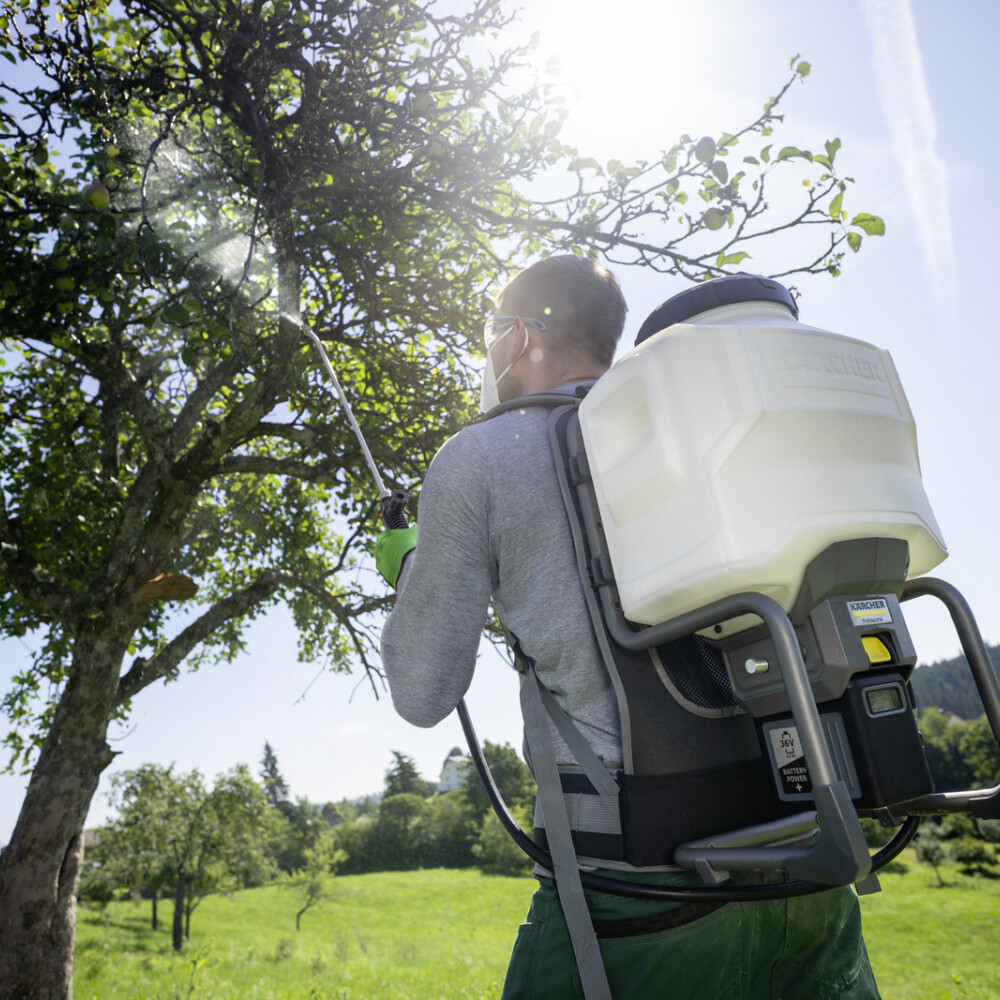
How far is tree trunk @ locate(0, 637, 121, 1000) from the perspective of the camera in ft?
18.8

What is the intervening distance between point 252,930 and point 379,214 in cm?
5344

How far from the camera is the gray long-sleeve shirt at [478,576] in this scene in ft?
5.57

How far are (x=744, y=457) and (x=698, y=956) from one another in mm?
1098

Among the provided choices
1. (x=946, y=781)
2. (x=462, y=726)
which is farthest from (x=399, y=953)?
(x=946, y=781)

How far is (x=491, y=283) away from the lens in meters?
7.16

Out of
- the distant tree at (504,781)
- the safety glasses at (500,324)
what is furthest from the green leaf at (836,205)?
the distant tree at (504,781)

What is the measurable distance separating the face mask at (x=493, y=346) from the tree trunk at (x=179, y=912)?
48369mm

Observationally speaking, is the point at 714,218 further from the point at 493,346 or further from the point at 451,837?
the point at 451,837

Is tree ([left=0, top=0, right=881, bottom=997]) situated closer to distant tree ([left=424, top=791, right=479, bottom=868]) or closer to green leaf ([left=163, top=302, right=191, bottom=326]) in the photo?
green leaf ([left=163, top=302, right=191, bottom=326])

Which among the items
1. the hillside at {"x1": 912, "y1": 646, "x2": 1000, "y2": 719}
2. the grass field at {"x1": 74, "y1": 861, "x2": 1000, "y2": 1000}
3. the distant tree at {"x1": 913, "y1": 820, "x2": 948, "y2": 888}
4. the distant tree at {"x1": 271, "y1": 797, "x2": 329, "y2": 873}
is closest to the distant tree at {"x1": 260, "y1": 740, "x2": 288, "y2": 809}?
the distant tree at {"x1": 271, "y1": 797, "x2": 329, "y2": 873}

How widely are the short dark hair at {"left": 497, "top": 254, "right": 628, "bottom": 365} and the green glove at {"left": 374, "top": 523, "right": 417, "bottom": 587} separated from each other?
31.9 inches

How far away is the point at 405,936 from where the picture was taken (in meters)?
41.3

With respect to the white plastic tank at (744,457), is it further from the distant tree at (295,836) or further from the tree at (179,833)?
the distant tree at (295,836)

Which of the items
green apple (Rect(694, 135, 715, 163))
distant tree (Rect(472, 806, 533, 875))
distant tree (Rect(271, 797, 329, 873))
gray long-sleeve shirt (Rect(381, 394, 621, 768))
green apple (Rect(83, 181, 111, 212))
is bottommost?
distant tree (Rect(472, 806, 533, 875))
